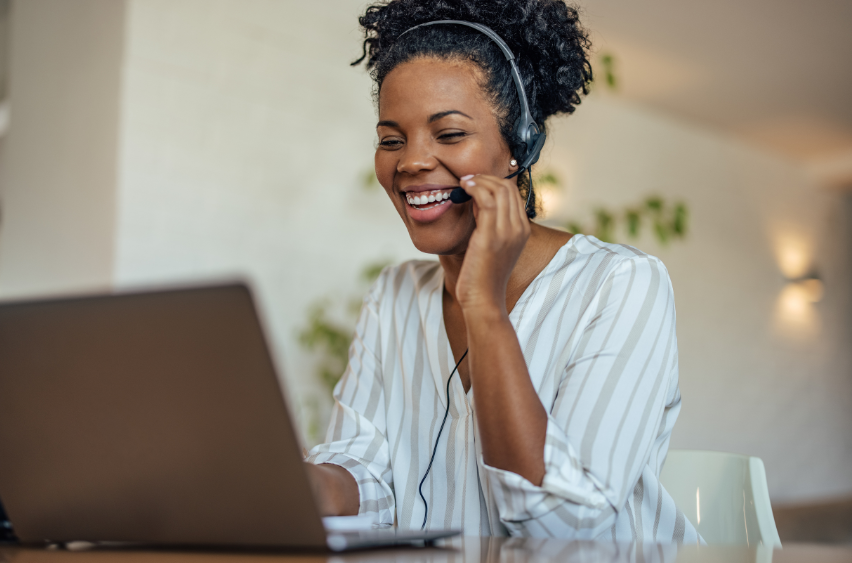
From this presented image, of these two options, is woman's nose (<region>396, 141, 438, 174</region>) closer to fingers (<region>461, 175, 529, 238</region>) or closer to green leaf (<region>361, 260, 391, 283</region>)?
fingers (<region>461, 175, 529, 238</region>)

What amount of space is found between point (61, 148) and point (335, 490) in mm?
2514

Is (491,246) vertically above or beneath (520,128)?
beneath

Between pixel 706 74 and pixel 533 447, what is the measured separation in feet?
13.5

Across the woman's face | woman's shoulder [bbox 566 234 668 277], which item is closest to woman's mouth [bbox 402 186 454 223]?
the woman's face

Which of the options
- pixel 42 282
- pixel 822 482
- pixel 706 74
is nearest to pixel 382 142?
pixel 42 282

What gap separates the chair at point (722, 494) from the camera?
3.66 ft

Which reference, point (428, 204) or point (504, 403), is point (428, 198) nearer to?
point (428, 204)

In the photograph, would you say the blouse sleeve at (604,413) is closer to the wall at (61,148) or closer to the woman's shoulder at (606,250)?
the woman's shoulder at (606,250)

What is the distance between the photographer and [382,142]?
3.97 feet

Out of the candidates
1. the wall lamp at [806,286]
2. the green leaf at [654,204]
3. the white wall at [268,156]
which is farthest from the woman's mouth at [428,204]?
the wall lamp at [806,286]

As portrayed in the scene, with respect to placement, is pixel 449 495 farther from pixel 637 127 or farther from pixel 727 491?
pixel 637 127

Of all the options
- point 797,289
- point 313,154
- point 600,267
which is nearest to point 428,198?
point 600,267

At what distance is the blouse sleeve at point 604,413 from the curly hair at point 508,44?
1.05 ft

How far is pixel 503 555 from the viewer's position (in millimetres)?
593
